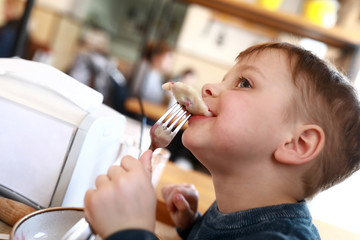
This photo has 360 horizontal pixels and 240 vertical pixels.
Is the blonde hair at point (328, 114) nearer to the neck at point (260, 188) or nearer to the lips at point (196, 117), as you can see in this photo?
the neck at point (260, 188)

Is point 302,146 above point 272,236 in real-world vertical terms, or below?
above

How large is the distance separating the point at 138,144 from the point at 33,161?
318 mm

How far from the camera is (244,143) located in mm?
624

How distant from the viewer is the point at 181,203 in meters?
0.83

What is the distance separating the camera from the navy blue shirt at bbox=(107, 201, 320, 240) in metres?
0.54

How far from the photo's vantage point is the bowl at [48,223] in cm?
47

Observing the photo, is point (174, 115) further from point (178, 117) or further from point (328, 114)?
point (328, 114)

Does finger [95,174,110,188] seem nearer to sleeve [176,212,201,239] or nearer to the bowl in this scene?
the bowl

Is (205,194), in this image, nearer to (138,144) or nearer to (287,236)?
(138,144)

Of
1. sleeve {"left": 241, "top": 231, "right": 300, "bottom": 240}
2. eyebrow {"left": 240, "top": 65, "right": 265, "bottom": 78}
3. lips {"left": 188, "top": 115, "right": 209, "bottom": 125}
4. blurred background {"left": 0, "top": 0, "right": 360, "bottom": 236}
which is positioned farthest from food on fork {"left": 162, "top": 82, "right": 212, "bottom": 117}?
blurred background {"left": 0, "top": 0, "right": 360, "bottom": 236}

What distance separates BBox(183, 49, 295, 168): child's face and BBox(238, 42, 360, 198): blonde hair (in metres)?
0.03

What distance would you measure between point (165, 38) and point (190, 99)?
4.95 metres

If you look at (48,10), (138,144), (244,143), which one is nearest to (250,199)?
(244,143)

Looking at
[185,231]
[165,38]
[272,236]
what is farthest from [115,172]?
[165,38]
